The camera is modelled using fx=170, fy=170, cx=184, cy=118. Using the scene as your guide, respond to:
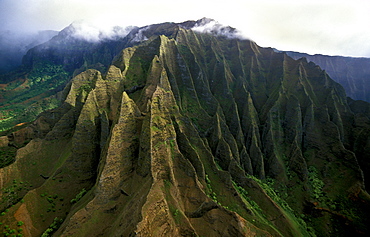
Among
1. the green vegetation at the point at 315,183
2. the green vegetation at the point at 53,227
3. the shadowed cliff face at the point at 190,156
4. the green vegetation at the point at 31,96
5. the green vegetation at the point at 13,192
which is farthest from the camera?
the green vegetation at the point at 31,96

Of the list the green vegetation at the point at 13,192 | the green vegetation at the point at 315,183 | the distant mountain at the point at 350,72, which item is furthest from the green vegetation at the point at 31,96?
the distant mountain at the point at 350,72

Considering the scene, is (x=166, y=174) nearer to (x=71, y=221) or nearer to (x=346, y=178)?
(x=71, y=221)

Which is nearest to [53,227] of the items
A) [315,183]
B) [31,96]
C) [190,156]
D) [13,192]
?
[13,192]

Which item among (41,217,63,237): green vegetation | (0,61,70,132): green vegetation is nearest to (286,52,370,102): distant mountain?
(41,217,63,237): green vegetation

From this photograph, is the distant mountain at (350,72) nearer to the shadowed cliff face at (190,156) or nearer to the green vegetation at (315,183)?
the shadowed cliff face at (190,156)

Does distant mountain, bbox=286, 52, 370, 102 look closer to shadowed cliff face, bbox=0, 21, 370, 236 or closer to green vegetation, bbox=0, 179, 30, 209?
shadowed cliff face, bbox=0, 21, 370, 236

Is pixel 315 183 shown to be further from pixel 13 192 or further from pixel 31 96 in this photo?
pixel 31 96

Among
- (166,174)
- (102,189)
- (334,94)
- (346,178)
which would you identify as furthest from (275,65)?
(102,189)
